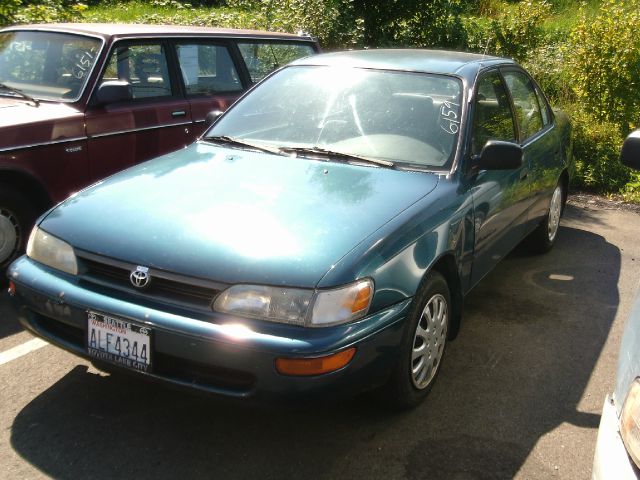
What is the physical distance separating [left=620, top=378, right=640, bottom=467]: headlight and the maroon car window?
4231 millimetres

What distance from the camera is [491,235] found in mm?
4172

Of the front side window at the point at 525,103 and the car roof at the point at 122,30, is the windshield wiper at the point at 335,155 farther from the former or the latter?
the car roof at the point at 122,30

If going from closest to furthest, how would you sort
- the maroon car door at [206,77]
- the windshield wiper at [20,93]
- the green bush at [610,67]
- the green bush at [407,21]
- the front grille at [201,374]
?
the front grille at [201,374]
the windshield wiper at [20,93]
the maroon car door at [206,77]
the green bush at [610,67]
the green bush at [407,21]

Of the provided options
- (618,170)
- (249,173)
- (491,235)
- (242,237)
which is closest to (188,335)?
(242,237)

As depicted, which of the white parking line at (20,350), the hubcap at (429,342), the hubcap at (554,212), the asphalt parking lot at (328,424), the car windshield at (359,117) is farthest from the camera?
the hubcap at (554,212)

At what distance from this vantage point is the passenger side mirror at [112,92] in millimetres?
5012

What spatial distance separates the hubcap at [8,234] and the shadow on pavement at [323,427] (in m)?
1.38

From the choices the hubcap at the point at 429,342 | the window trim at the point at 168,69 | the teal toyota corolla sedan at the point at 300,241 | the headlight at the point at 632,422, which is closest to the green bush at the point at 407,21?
the window trim at the point at 168,69

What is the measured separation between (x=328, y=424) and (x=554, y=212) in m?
3.54

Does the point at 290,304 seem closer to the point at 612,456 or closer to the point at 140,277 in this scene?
the point at 140,277

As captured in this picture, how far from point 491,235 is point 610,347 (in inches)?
39.3

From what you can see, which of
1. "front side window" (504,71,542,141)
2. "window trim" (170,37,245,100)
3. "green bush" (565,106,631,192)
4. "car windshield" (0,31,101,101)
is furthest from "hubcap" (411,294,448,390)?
"green bush" (565,106,631,192)

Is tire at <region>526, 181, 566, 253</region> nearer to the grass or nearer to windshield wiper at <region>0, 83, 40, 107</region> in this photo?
windshield wiper at <region>0, 83, 40, 107</region>

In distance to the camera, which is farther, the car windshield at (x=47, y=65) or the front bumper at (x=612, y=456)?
the car windshield at (x=47, y=65)
